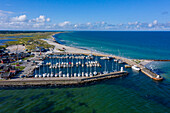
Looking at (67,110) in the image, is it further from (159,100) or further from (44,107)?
(159,100)

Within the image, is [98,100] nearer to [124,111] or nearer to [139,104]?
[124,111]

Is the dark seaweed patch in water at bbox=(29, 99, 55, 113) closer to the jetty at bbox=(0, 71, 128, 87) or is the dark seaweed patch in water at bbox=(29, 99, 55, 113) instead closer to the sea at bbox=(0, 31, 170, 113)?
the sea at bbox=(0, 31, 170, 113)

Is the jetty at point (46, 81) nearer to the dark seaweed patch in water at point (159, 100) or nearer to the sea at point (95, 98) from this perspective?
the sea at point (95, 98)

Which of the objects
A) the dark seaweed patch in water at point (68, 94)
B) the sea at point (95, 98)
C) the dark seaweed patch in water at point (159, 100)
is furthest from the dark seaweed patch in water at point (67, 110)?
the dark seaweed patch in water at point (159, 100)

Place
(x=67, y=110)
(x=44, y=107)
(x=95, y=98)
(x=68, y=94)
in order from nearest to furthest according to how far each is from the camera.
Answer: (x=67, y=110) → (x=44, y=107) → (x=95, y=98) → (x=68, y=94)

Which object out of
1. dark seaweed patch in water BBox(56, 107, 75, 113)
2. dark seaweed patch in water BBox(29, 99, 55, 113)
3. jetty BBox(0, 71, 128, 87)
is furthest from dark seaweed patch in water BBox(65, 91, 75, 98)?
jetty BBox(0, 71, 128, 87)

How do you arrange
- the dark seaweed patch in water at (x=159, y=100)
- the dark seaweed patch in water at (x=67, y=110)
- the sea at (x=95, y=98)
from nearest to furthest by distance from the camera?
the dark seaweed patch in water at (x=67, y=110)
the sea at (x=95, y=98)
the dark seaweed patch in water at (x=159, y=100)

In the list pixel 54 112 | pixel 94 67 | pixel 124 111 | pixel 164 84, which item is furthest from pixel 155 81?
pixel 54 112

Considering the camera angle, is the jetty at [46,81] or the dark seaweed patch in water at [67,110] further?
the jetty at [46,81]

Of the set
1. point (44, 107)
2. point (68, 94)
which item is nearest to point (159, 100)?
point (68, 94)

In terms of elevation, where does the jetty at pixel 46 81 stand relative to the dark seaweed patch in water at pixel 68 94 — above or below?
above

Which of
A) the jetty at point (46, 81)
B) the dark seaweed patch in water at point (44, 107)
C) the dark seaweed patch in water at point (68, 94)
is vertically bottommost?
the dark seaweed patch in water at point (44, 107)
